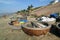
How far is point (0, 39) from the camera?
7461 mm

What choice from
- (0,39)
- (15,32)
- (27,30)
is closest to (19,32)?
(15,32)

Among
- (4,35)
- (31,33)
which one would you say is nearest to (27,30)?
(31,33)

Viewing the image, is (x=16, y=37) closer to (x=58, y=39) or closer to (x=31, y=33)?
(x=31, y=33)

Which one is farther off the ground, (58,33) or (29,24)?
(29,24)

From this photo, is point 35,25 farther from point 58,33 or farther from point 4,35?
point 4,35

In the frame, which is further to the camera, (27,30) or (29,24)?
(29,24)

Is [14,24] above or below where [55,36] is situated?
above

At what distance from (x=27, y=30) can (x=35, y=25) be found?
2.51 feet

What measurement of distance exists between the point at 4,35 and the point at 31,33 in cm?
178

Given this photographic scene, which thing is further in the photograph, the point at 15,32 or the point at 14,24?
the point at 14,24

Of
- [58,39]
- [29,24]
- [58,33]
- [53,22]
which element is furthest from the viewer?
[53,22]

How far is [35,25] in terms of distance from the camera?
834 cm

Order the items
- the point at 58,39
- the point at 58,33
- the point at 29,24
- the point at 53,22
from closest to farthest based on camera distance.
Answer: the point at 58,39
the point at 58,33
the point at 29,24
the point at 53,22

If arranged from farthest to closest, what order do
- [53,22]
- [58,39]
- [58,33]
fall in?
[53,22] < [58,33] < [58,39]
